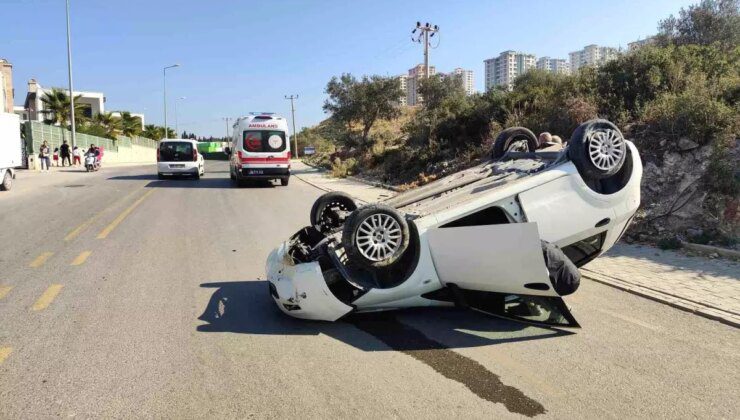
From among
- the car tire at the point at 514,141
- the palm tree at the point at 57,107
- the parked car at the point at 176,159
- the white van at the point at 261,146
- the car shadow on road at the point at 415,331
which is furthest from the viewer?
the palm tree at the point at 57,107

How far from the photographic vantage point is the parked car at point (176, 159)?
81.5 feet

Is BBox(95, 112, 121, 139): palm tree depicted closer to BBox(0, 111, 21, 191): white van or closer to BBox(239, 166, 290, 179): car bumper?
BBox(0, 111, 21, 191): white van

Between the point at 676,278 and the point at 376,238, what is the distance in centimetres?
411

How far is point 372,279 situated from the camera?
16.2 feet

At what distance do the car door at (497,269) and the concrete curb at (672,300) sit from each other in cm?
151

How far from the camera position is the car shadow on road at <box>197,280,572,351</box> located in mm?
4629

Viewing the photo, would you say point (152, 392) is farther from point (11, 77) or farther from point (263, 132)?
point (11, 77)

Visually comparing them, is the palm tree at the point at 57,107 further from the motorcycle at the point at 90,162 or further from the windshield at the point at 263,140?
the windshield at the point at 263,140

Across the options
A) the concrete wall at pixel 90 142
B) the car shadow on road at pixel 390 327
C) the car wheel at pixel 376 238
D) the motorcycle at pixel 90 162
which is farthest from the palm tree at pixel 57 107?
the car wheel at pixel 376 238

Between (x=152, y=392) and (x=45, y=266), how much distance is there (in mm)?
4796

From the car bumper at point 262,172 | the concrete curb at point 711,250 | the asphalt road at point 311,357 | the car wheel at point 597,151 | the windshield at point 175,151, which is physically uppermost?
the windshield at point 175,151

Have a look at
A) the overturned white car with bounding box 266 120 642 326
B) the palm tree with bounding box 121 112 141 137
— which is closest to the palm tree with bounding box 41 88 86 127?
the palm tree with bounding box 121 112 141 137

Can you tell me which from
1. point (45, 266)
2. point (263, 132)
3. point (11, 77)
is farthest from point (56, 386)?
point (11, 77)

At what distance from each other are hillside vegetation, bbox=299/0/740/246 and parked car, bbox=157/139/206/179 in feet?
25.4
